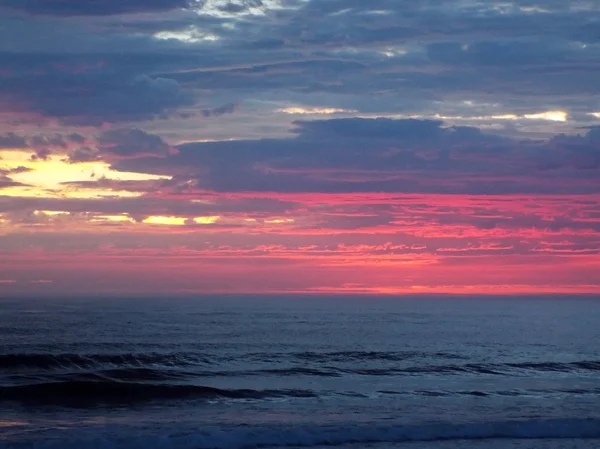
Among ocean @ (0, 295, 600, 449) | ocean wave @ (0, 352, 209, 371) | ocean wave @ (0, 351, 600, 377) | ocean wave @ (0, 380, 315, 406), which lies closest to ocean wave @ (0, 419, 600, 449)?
ocean @ (0, 295, 600, 449)

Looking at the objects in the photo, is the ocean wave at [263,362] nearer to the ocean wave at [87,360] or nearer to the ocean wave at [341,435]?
the ocean wave at [87,360]

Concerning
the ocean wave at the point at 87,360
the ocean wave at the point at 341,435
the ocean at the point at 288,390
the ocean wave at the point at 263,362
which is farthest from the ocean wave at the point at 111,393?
the ocean wave at the point at 341,435

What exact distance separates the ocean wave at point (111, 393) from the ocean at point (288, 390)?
8 centimetres

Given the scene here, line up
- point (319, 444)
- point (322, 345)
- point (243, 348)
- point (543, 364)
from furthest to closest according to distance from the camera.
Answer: point (322, 345) < point (243, 348) < point (543, 364) < point (319, 444)

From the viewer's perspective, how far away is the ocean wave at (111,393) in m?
28.5

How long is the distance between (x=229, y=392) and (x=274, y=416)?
557cm

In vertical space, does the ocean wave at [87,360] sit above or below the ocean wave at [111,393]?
above

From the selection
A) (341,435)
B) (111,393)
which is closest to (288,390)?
(111,393)

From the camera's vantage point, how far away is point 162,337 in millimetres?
50000

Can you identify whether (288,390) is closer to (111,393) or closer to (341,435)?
(111,393)

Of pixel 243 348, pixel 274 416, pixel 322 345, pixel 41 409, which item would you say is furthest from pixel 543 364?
pixel 41 409

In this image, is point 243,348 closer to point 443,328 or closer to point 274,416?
point 274,416

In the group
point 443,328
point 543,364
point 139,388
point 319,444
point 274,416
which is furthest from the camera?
point 443,328

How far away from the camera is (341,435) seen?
22.0 meters
